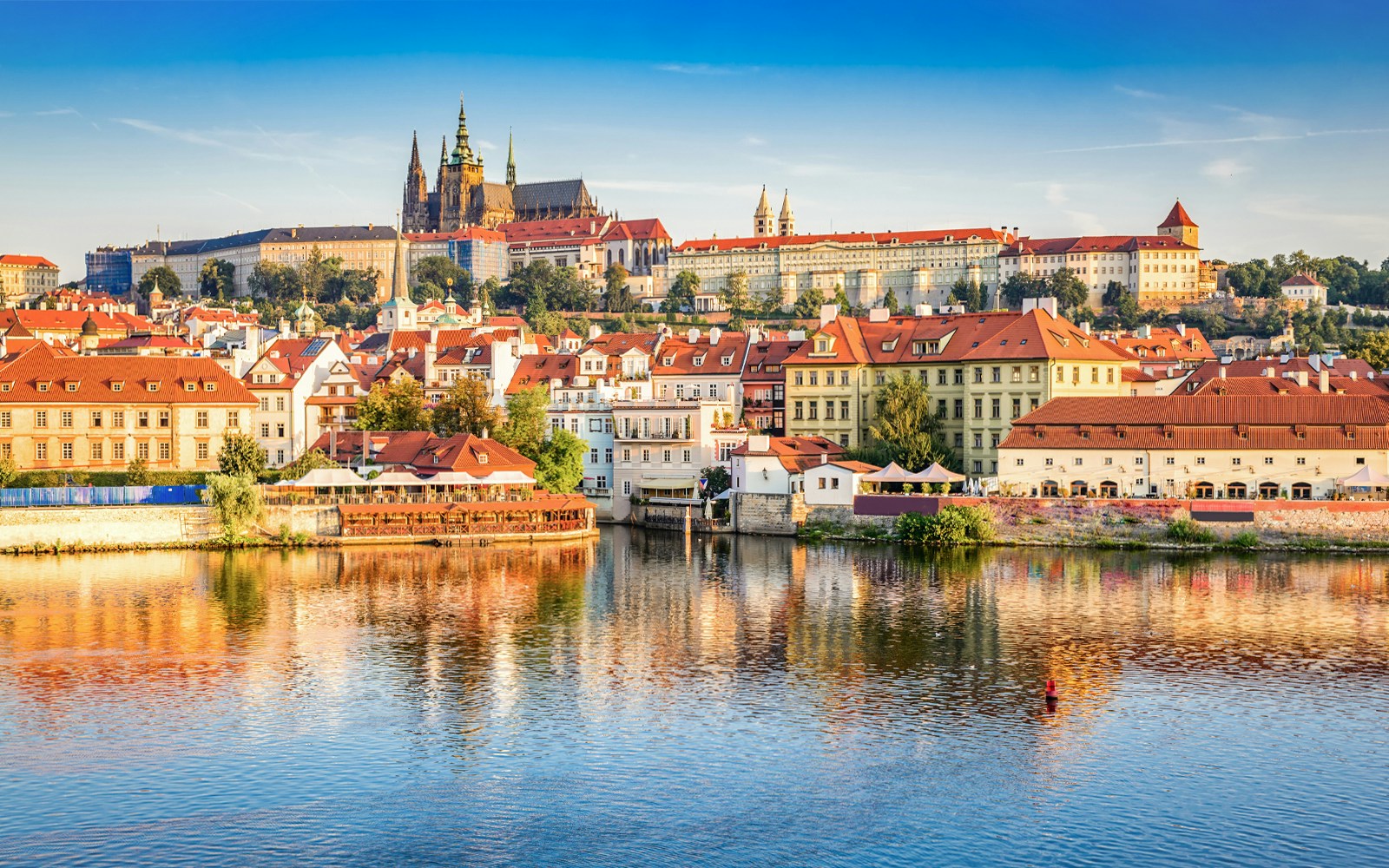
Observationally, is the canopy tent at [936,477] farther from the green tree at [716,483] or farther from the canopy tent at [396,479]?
the canopy tent at [396,479]

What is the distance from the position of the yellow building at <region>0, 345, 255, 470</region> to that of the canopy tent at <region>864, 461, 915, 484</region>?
95.8 ft

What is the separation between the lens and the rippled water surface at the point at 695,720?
2623cm

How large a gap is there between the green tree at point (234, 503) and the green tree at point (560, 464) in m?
13.4

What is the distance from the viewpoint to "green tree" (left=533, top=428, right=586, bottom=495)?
236 feet

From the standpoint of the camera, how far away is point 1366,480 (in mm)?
60781

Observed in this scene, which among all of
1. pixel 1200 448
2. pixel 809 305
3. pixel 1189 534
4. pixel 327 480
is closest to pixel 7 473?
→ pixel 327 480

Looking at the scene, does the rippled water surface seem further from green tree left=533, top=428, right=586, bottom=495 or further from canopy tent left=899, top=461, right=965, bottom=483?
green tree left=533, top=428, right=586, bottom=495

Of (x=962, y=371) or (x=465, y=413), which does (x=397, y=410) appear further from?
(x=962, y=371)

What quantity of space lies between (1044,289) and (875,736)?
159518mm

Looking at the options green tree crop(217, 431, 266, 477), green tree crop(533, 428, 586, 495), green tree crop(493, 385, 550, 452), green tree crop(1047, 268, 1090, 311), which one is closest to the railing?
green tree crop(217, 431, 266, 477)

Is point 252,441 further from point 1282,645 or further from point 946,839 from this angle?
point 946,839

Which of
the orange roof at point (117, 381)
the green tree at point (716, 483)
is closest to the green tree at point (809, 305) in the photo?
the green tree at point (716, 483)

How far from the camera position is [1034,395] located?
2881 inches

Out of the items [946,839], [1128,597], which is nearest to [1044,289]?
[1128,597]
